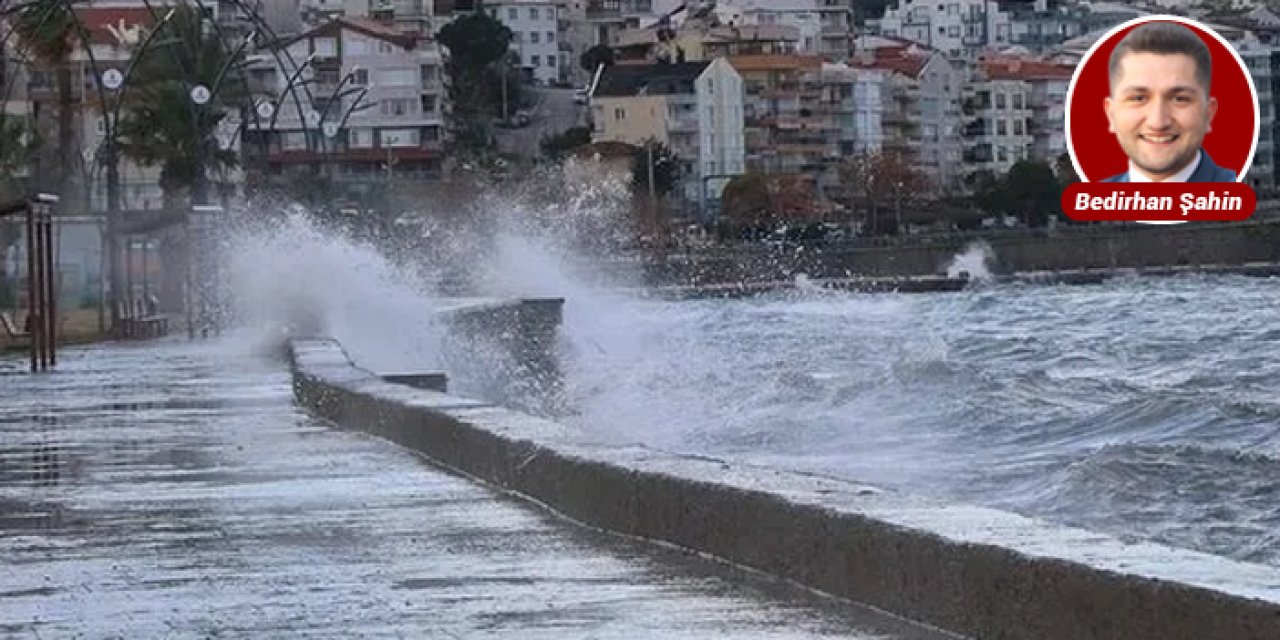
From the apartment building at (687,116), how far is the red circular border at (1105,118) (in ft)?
531

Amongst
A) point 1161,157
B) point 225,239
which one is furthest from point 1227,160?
point 225,239

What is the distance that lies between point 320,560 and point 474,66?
607 feet

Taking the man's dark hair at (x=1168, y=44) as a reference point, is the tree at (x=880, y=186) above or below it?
below

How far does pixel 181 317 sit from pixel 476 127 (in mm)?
133326

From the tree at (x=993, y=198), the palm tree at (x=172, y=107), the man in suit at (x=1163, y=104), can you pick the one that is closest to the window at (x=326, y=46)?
the tree at (x=993, y=198)

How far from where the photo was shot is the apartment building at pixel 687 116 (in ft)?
598

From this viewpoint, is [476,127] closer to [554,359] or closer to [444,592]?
[554,359]

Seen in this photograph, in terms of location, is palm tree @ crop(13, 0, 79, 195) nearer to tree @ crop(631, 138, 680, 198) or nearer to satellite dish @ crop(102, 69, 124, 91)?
satellite dish @ crop(102, 69, 124, 91)

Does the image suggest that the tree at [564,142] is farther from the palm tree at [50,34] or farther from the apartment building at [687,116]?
the palm tree at [50,34]

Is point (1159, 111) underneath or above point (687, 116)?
underneath

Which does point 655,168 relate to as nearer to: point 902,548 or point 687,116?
point 687,116

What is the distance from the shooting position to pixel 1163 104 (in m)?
16.9

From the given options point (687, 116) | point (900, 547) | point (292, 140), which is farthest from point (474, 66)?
point (900, 547)

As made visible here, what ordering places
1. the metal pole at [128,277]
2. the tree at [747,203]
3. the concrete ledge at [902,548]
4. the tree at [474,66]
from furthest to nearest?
1. the tree at [474,66]
2. the tree at [747,203]
3. the metal pole at [128,277]
4. the concrete ledge at [902,548]
